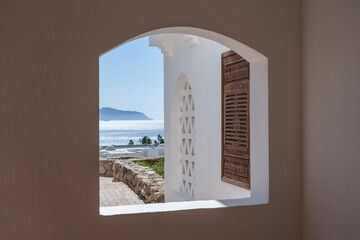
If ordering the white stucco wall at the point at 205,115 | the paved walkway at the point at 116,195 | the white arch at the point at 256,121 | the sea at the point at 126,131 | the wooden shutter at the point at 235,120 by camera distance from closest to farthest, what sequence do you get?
1. the white arch at the point at 256,121
2. the white stucco wall at the point at 205,115
3. the wooden shutter at the point at 235,120
4. the paved walkway at the point at 116,195
5. the sea at the point at 126,131

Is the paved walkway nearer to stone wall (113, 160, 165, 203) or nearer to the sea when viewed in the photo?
stone wall (113, 160, 165, 203)

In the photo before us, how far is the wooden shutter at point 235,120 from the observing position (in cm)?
493

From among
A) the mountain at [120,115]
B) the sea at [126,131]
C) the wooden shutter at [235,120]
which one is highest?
the mountain at [120,115]

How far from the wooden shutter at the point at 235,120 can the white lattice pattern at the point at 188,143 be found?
4.53ft

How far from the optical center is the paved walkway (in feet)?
28.3

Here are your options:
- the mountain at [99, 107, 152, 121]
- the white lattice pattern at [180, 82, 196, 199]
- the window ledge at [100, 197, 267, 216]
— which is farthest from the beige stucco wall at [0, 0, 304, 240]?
the mountain at [99, 107, 152, 121]

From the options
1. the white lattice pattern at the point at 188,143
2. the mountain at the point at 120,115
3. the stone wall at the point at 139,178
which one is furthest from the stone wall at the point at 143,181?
the mountain at the point at 120,115
